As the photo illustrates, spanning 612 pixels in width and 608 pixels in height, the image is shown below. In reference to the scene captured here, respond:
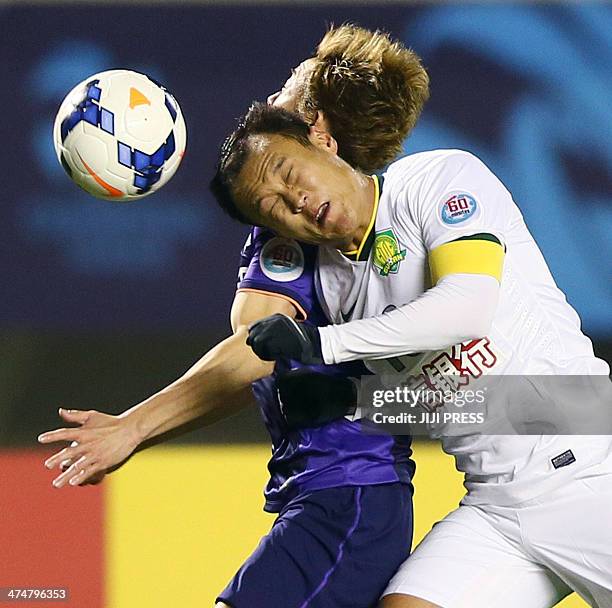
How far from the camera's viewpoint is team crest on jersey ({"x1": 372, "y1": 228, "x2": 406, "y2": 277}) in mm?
→ 2000

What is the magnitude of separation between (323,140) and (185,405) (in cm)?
53

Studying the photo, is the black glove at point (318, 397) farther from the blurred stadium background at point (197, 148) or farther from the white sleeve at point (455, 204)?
the blurred stadium background at point (197, 148)

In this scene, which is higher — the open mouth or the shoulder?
the shoulder

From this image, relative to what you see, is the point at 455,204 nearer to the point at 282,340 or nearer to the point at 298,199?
the point at 298,199

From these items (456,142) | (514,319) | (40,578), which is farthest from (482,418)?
(456,142)

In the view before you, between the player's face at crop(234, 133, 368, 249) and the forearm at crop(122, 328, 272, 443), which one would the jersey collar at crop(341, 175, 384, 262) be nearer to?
the player's face at crop(234, 133, 368, 249)

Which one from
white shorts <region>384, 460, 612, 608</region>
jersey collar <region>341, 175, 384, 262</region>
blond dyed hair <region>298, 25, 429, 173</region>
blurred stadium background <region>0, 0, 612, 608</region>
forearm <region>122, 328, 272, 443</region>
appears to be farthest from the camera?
blurred stadium background <region>0, 0, 612, 608</region>

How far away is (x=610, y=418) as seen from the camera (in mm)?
1995

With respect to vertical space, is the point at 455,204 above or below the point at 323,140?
below

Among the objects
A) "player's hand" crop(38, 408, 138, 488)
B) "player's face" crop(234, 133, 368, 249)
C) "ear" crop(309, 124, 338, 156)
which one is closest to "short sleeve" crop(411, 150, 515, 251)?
"player's face" crop(234, 133, 368, 249)

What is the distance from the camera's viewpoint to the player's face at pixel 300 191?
196 cm

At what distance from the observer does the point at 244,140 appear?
2.05m

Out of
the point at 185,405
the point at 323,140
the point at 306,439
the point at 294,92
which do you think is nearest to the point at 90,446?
the point at 185,405

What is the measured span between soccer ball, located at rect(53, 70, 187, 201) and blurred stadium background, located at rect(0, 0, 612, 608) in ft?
7.05
